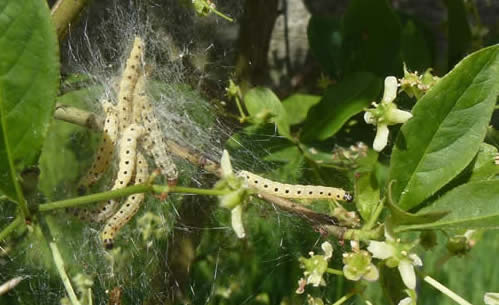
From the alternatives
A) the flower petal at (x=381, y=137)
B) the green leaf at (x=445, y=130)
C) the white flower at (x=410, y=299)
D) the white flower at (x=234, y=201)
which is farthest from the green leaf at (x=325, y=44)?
the white flower at (x=234, y=201)

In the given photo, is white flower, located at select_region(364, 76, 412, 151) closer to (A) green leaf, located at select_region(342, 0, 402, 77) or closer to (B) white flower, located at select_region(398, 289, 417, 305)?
(B) white flower, located at select_region(398, 289, 417, 305)

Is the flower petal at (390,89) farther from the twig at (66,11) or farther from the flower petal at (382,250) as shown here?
the twig at (66,11)

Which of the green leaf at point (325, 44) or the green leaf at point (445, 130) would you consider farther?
the green leaf at point (325, 44)

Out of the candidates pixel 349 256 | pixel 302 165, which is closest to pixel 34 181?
pixel 349 256

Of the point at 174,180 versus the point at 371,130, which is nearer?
the point at 174,180

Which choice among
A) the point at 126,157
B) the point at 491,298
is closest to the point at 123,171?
the point at 126,157

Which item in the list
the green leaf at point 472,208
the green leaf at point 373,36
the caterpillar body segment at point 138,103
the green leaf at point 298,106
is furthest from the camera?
the green leaf at point 298,106

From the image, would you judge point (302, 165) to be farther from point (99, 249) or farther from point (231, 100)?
point (99, 249)

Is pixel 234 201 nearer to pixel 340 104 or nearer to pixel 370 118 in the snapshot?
pixel 370 118

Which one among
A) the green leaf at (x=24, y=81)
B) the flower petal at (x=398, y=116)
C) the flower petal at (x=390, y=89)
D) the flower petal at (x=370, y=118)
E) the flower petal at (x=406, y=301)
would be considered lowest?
the flower petal at (x=406, y=301)
